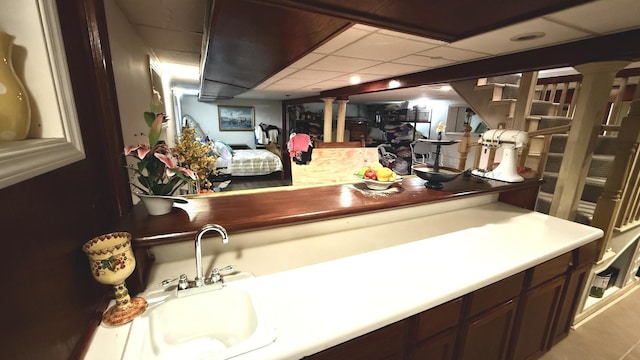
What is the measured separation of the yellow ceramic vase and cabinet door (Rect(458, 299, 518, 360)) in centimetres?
153

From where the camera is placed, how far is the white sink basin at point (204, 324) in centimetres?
73

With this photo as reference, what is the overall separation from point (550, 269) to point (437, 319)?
2.88 feet

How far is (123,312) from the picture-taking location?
0.77 meters

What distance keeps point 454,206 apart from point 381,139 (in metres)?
6.58

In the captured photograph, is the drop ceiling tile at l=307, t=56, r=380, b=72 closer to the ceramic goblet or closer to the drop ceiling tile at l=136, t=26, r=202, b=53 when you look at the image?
the drop ceiling tile at l=136, t=26, r=202, b=53

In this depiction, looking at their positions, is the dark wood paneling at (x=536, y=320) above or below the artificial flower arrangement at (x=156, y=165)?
below

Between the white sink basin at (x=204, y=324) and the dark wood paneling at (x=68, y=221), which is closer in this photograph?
the dark wood paneling at (x=68, y=221)

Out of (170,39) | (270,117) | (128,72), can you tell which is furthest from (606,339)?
(270,117)

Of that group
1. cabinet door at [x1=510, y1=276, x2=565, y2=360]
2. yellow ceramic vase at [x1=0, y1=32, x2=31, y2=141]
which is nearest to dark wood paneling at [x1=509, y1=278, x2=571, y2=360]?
cabinet door at [x1=510, y1=276, x2=565, y2=360]

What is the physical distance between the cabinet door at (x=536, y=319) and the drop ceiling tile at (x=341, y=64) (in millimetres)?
2081

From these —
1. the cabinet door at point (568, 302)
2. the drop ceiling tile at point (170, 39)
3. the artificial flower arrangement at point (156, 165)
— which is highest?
the drop ceiling tile at point (170, 39)

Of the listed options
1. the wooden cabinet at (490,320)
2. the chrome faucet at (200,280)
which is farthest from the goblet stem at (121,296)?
the wooden cabinet at (490,320)

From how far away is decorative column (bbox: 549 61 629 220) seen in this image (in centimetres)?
167

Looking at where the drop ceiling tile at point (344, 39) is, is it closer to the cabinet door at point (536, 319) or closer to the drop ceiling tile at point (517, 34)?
the drop ceiling tile at point (517, 34)
